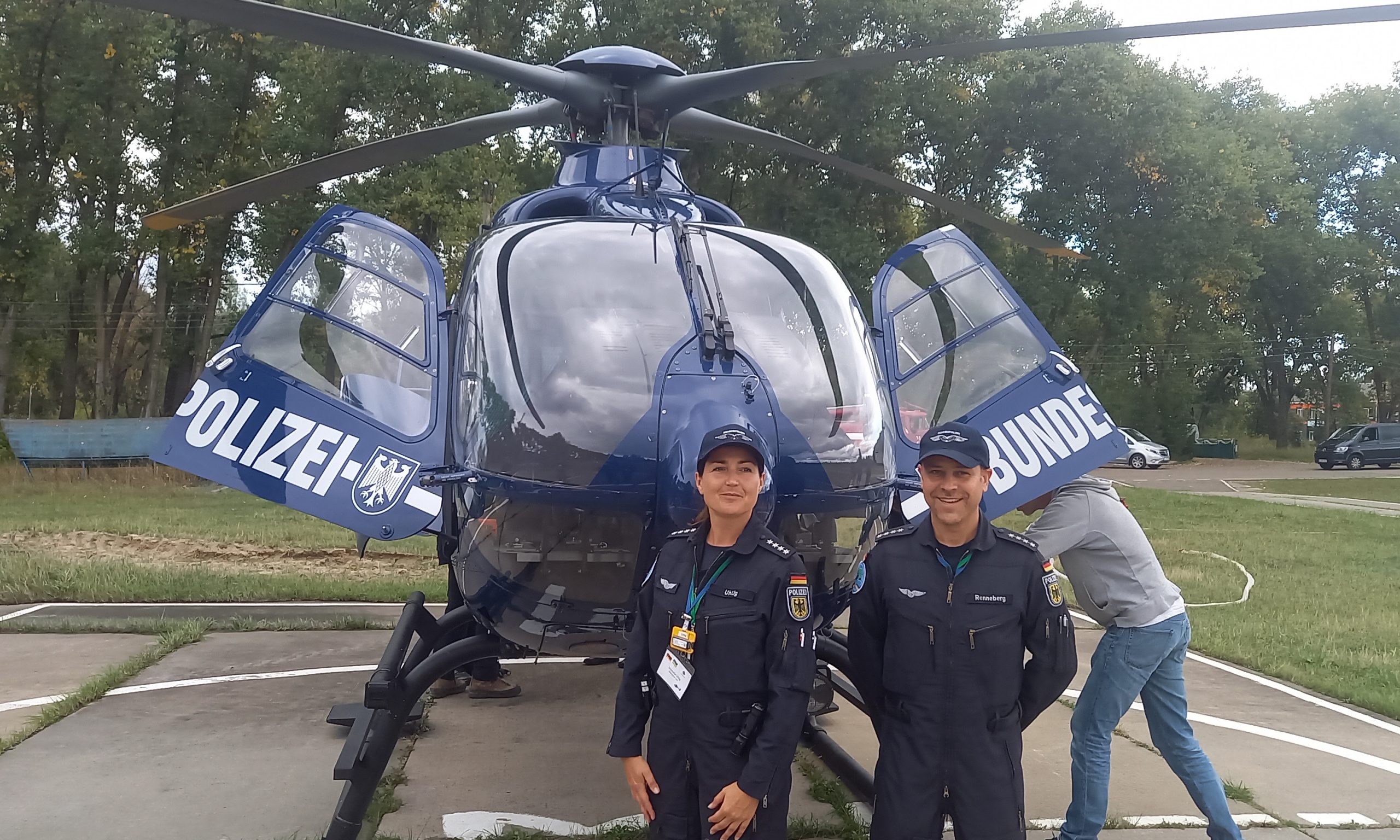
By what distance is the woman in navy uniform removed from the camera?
2.26 meters

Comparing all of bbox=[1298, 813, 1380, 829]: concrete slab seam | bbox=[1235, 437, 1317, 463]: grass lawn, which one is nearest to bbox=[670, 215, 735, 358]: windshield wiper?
bbox=[1298, 813, 1380, 829]: concrete slab seam

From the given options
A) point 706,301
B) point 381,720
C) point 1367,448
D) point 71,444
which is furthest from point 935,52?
point 1367,448

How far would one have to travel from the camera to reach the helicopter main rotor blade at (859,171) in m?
4.56

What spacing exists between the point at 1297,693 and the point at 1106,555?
3.55 meters

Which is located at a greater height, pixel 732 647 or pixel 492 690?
pixel 732 647

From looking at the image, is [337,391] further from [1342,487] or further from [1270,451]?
[1270,451]

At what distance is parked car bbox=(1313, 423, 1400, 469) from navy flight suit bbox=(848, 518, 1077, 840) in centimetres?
3463

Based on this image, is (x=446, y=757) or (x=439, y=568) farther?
(x=439, y=568)

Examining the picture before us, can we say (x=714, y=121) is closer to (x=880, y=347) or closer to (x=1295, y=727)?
(x=880, y=347)

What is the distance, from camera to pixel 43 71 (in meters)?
20.3

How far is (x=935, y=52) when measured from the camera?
373 cm

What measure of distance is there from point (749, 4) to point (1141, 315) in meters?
14.9

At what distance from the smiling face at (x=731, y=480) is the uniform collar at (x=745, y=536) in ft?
0.17

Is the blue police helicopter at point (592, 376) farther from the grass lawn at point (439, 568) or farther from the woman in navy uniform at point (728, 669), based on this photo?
the grass lawn at point (439, 568)
